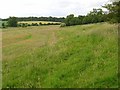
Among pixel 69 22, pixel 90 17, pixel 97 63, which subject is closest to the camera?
pixel 97 63

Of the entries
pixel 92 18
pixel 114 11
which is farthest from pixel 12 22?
pixel 114 11

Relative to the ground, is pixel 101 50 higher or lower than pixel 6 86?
higher

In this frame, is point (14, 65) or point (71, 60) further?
point (14, 65)

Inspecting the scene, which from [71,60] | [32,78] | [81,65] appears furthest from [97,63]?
[32,78]

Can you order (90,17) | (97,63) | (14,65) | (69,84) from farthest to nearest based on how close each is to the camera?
(90,17) → (14,65) → (97,63) → (69,84)

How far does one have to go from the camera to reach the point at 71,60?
63.4 feet

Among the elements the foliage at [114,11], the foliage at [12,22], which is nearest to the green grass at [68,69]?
the foliage at [114,11]

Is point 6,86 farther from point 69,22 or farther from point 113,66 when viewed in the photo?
point 69,22

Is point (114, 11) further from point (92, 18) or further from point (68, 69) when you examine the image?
point (92, 18)

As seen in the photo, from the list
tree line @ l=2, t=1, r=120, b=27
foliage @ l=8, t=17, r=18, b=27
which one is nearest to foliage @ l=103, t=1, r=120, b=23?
tree line @ l=2, t=1, r=120, b=27

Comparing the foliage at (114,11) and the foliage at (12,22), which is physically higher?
the foliage at (114,11)

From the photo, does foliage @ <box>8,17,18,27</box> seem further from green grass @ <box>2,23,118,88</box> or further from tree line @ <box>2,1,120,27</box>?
green grass @ <box>2,23,118,88</box>

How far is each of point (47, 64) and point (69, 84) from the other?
183 inches

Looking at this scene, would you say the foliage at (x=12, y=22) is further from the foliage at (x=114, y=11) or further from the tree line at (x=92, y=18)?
the foliage at (x=114, y=11)
